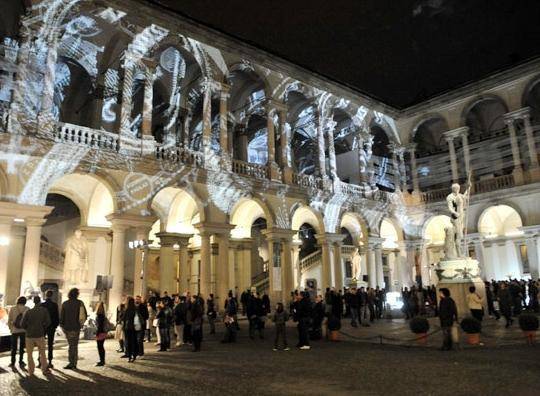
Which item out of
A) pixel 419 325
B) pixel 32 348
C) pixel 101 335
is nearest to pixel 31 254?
pixel 101 335

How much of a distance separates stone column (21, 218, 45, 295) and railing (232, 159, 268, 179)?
8686mm

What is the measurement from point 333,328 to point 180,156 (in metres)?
9.52

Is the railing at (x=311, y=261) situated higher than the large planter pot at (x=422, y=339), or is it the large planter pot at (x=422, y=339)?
the railing at (x=311, y=261)

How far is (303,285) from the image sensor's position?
27.9 m

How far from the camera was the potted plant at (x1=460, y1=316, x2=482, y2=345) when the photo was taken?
991cm

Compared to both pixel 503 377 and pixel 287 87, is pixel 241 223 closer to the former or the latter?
pixel 287 87

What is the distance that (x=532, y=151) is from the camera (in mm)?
23453

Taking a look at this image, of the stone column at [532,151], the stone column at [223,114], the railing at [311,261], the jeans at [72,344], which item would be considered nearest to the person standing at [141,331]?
the jeans at [72,344]

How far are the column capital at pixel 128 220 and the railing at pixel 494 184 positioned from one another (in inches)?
720

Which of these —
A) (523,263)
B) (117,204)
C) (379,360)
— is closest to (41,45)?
(117,204)

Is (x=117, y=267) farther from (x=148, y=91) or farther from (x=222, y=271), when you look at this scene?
(x=148, y=91)

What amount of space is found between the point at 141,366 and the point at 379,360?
4.64 meters

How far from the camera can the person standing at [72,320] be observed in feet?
28.2

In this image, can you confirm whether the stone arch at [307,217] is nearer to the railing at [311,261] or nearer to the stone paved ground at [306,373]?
the railing at [311,261]
